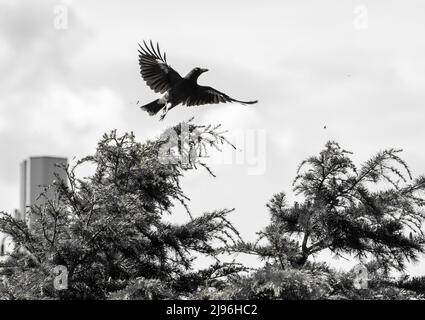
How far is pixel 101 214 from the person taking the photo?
6512 mm

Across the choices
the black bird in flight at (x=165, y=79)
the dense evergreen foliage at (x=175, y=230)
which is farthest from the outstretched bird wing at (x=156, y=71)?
the dense evergreen foliage at (x=175, y=230)

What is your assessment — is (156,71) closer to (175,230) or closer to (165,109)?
(165,109)

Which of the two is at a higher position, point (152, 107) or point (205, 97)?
point (205, 97)

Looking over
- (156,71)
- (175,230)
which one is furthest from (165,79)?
(175,230)

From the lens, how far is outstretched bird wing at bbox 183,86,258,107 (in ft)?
30.4

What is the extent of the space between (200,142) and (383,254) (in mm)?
1860

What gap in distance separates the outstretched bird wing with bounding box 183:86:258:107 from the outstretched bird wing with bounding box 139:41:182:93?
0.27 meters

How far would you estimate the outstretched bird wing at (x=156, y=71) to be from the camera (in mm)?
9094

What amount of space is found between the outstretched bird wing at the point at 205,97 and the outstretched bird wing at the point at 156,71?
A: 0.27 m

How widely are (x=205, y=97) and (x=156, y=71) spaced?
24.8 inches

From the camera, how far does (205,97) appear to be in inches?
368

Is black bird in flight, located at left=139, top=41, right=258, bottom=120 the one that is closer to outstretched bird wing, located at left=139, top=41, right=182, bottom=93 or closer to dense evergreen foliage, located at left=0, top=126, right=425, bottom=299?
outstretched bird wing, located at left=139, top=41, right=182, bottom=93

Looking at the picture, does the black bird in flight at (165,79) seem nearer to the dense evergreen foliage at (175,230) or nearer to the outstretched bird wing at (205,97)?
the outstretched bird wing at (205,97)
